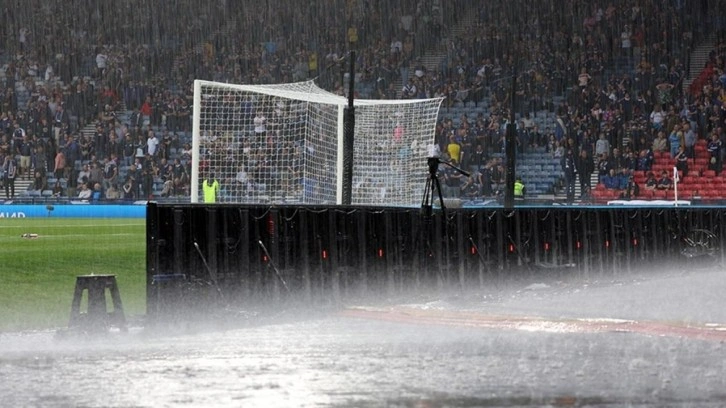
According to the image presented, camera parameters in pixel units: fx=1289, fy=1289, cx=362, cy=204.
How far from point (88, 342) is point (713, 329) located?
235 inches

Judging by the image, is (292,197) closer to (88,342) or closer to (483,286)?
(483,286)

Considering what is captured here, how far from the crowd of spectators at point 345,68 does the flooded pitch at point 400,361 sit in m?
23.1

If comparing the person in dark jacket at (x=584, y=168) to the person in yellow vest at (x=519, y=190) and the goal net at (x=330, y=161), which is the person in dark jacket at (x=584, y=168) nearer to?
the person in yellow vest at (x=519, y=190)

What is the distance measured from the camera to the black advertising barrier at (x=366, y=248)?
13.4 metres

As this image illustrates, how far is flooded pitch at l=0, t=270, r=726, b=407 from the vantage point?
8.46 metres

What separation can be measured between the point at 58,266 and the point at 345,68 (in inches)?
856

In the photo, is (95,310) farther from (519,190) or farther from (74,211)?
(74,211)

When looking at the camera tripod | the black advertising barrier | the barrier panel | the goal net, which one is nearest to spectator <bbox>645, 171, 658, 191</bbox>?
the goal net

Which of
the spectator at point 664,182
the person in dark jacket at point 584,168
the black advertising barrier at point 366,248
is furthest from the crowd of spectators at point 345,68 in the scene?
the black advertising barrier at point 366,248

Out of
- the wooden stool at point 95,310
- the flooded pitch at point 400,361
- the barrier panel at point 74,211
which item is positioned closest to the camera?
the flooded pitch at point 400,361

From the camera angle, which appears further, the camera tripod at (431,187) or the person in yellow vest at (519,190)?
the person in yellow vest at (519,190)

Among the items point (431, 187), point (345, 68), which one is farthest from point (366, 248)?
point (345, 68)

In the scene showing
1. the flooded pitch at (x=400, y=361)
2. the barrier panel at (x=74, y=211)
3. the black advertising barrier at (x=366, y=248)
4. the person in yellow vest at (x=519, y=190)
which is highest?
the person in yellow vest at (x=519, y=190)

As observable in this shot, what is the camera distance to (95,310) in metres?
12.4
